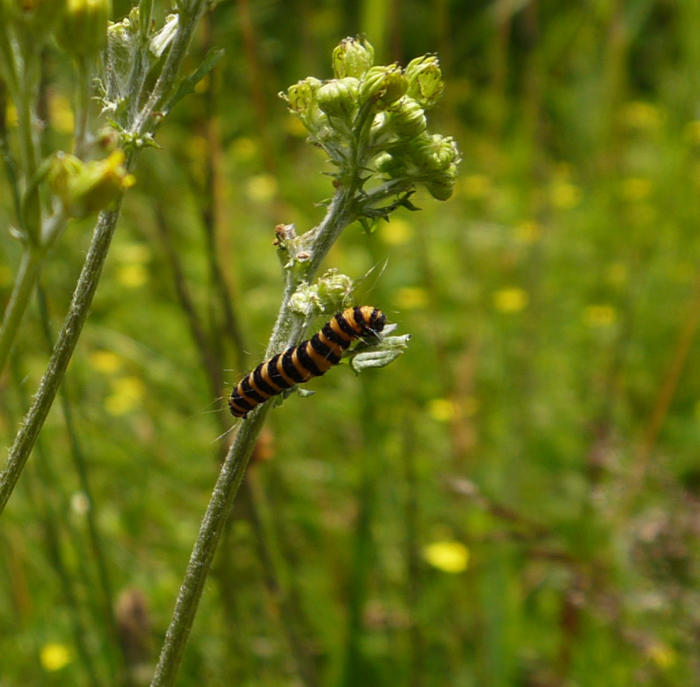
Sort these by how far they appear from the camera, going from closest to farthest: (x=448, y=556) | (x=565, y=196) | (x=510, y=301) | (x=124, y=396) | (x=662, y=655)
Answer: (x=662, y=655) → (x=448, y=556) → (x=124, y=396) → (x=510, y=301) → (x=565, y=196)

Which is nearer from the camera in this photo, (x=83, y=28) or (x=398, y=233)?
(x=83, y=28)

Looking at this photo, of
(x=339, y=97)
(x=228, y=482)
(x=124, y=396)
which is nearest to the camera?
(x=228, y=482)

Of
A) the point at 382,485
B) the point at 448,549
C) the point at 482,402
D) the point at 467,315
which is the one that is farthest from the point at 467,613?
the point at 467,315

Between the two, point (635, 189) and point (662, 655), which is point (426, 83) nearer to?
point (662, 655)

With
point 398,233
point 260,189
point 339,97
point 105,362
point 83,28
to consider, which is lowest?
point 83,28

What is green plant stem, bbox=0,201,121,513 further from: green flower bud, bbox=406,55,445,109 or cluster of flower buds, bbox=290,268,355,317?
green flower bud, bbox=406,55,445,109

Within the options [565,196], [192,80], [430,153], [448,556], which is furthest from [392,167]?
[565,196]

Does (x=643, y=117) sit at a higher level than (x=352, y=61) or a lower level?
higher
